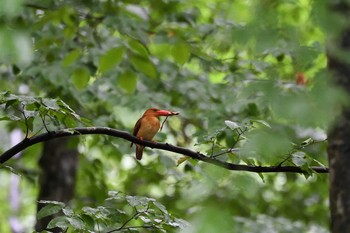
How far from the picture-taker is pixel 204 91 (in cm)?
598

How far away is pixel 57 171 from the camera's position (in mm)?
6301

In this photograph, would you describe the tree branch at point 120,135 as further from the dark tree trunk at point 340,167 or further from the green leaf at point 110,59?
the dark tree trunk at point 340,167

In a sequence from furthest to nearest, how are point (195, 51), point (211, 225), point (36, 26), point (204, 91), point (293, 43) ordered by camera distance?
point (204, 91) → point (195, 51) → point (36, 26) → point (293, 43) → point (211, 225)

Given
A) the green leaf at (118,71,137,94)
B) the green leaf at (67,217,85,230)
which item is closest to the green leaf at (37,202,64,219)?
the green leaf at (67,217,85,230)

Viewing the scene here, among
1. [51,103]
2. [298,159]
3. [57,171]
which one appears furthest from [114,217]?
[57,171]

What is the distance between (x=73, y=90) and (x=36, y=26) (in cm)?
114

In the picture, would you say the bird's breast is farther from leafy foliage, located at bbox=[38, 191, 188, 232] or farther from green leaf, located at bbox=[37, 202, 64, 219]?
green leaf, located at bbox=[37, 202, 64, 219]

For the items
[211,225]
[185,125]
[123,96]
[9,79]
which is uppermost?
[211,225]

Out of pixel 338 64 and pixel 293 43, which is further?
pixel 338 64

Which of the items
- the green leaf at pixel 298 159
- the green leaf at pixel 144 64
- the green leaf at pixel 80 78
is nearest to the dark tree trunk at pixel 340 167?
the green leaf at pixel 298 159

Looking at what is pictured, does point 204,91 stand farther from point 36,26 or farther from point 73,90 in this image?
point 36,26

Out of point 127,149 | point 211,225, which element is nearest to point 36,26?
point 127,149

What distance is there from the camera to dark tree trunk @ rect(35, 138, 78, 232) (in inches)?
245

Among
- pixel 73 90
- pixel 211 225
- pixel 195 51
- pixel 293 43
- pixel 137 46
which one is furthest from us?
pixel 73 90
